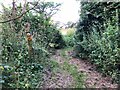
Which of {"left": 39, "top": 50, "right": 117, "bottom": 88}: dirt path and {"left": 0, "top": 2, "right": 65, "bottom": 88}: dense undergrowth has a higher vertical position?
{"left": 0, "top": 2, "right": 65, "bottom": 88}: dense undergrowth

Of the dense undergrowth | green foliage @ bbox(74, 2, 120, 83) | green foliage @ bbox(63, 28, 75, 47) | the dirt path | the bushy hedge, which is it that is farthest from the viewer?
green foliage @ bbox(63, 28, 75, 47)

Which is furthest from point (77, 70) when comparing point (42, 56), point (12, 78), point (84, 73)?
point (12, 78)

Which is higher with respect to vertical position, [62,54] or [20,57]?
[20,57]

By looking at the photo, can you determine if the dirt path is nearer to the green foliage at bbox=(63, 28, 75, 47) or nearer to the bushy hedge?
the bushy hedge

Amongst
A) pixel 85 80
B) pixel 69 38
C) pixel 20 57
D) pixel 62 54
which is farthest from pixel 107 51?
pixel 69 38

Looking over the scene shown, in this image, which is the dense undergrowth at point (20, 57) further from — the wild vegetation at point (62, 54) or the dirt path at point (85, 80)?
the dirt path at point (85, 80)

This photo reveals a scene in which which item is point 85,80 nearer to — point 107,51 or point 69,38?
point 107,51

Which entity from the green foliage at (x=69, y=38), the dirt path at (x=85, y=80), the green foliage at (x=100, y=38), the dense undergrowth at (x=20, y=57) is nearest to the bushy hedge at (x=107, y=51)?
the green foliage at (x=100, y=38)

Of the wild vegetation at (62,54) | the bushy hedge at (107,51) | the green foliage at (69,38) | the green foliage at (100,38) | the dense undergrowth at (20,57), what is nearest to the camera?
the dense undergrowth at (20,57)

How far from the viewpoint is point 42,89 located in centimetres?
332

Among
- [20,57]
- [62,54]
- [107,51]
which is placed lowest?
[62,54]

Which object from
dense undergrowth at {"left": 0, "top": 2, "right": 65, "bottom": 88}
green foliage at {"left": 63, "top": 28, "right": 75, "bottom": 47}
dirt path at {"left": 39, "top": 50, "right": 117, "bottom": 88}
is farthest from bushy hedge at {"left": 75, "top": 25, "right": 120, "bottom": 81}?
green foliage at {"left": 63, "top": 28, "right": 75, "bottom": 47}

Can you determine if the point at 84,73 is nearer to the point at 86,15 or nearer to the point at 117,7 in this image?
the point at 117,7

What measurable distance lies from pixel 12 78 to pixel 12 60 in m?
0.47
